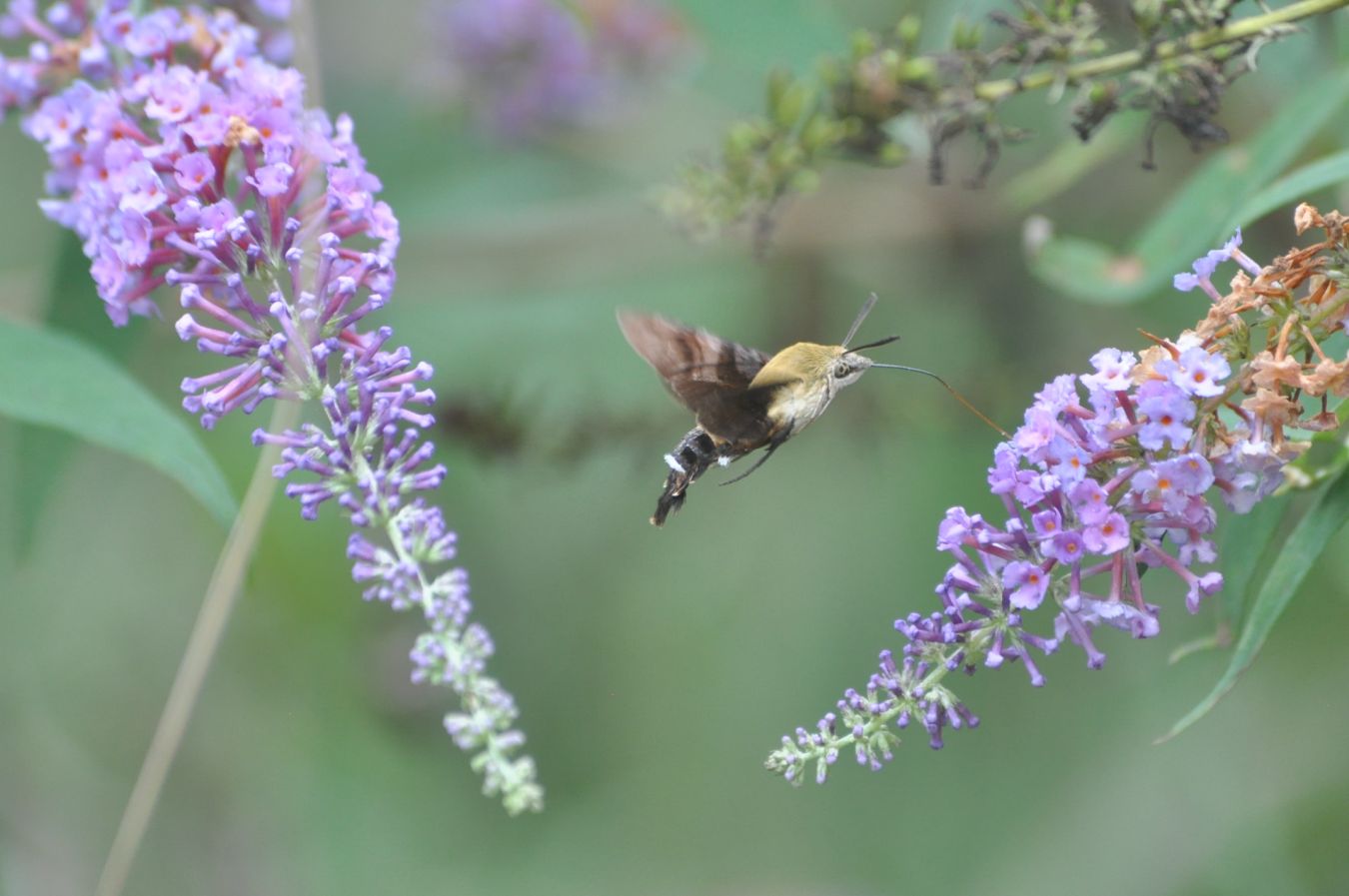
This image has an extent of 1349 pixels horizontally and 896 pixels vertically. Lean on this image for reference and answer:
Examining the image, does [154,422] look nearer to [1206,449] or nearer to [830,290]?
[1206,449]

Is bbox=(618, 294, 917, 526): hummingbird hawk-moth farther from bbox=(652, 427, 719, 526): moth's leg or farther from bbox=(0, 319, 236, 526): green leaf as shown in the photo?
bbox=(0, 319, 236, 526): green leaf

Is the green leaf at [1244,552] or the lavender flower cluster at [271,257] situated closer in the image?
the lavender flower cluster at [271,257]

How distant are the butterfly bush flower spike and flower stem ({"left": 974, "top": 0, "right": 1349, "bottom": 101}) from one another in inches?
18.0

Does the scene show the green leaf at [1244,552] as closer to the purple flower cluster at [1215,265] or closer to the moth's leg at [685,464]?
the purple flower cluster at [1215,265]

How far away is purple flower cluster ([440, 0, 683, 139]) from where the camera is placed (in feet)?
13.8

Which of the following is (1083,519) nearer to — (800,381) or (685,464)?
(800,381)

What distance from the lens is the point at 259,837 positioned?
4.50 meters

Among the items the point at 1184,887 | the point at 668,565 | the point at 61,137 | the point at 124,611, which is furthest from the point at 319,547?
the point at 1184,887

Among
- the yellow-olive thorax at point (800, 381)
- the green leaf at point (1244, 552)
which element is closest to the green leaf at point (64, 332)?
the yellow-olive thorax at point (800, 381)

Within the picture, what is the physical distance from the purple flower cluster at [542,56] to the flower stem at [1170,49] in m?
2.11

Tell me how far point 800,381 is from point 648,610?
261cm

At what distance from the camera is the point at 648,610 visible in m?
4.74

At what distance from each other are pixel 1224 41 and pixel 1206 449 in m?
0.80

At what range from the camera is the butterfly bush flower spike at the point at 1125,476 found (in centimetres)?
164
